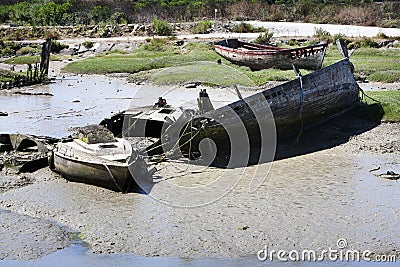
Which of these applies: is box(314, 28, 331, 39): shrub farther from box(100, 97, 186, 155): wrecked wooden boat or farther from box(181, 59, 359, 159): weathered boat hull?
box(100, 97, 186, 155): wrecked wooden boat

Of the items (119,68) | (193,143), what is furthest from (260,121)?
(119,68)

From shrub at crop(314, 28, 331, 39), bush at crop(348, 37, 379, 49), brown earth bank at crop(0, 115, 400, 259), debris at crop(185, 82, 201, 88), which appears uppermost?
brown earth bank at crop(0, 115, 400, 259)

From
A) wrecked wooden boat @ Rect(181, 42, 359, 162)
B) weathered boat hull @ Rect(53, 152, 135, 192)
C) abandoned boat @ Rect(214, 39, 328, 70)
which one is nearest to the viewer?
weathered boat hull @ Rect(53, 152, 135, 192)

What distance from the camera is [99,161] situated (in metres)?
13.9

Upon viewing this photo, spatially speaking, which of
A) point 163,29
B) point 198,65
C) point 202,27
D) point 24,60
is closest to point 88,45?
point 24,60

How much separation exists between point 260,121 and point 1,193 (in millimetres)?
6583

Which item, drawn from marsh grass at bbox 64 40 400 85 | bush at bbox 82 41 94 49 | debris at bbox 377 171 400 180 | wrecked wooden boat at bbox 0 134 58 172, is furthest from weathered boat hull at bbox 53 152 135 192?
bush at bbox 82 41 94 49

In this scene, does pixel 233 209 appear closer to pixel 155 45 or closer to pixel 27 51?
pixel 155 45

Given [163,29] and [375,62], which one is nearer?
[375,62]

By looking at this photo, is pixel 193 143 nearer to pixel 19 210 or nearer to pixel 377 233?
pixel 19 210

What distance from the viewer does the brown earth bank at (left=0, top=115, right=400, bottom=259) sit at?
11.3 metres

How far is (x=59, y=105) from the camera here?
85.5 feet
